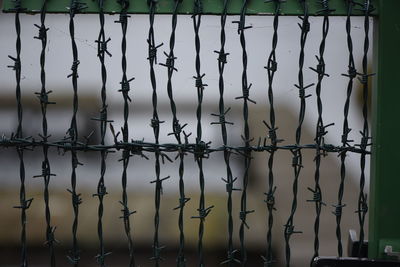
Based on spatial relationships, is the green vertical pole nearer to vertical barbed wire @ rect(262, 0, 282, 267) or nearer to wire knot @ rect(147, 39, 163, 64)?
vertical barbed wire @ rect(262, 0, 282, 267)

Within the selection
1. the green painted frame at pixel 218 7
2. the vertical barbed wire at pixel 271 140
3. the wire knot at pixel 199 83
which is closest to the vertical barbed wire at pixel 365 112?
the green painted frame at pixel 218 7

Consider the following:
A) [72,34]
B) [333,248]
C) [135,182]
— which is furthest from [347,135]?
[135,182]

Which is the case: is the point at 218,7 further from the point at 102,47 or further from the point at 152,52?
the point at 102,47

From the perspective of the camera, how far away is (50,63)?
2.78m

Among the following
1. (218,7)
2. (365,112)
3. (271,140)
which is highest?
(218,7)

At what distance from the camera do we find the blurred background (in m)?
2.61

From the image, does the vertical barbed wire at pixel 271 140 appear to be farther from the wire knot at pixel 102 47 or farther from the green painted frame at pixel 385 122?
the wire knot at pixel 102 47

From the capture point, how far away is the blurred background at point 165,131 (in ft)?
8.55

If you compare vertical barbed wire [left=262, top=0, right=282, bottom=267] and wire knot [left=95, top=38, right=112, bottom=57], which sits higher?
wire knot [left=95, top=38, right=112, bottom=57]

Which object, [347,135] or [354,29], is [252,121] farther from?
[347,135]

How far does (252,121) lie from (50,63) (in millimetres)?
1272

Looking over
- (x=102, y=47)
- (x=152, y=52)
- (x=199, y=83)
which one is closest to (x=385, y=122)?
A: (x=199, y=83)

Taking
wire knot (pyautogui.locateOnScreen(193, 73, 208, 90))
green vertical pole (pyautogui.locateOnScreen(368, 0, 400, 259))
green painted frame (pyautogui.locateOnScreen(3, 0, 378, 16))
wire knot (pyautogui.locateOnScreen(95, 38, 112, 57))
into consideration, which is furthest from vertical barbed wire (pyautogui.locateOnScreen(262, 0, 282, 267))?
wire knot (pyautogui.locateOnScreen(95, 38, 112, 57))

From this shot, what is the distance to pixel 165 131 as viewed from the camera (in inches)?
148
